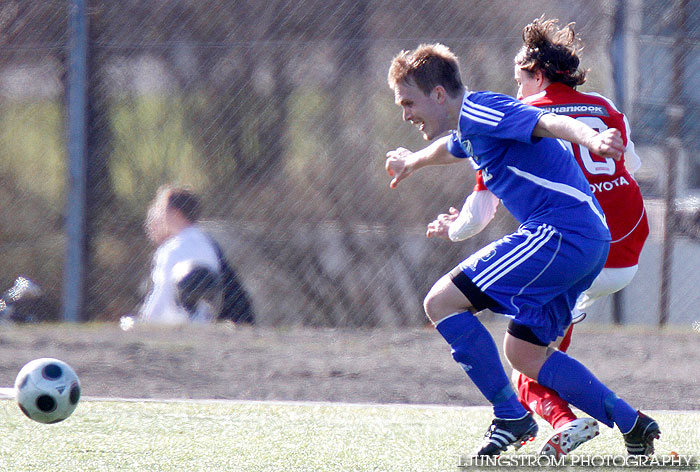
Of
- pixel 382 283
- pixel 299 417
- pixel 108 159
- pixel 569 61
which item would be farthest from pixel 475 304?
pixel 108 159

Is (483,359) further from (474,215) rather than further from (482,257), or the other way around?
(474,215)

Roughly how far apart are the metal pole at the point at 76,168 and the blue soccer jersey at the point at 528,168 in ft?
16.9

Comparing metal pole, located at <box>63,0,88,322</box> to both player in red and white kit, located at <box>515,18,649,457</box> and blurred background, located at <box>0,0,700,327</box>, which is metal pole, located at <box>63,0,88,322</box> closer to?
blurred background, located at <box>0,0,700,327</box>

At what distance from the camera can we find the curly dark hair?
3.80 meters

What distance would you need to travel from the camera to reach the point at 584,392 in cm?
341

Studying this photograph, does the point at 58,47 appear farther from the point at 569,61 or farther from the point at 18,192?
the point at 569,61

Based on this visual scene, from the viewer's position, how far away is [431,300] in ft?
11.3

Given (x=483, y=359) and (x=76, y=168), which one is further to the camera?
(x=76, y=168)

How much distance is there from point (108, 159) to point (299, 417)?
13.3 feet

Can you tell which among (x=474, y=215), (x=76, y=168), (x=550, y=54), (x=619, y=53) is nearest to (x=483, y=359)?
(x=474, y=215)

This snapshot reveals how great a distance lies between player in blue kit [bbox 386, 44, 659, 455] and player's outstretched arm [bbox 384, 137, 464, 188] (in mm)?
Result: 207

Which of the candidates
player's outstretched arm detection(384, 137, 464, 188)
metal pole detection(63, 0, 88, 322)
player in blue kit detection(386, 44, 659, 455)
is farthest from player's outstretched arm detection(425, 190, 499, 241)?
metal pole detection(63, 0, 88, 322)

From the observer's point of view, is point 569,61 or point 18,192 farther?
point 18,192

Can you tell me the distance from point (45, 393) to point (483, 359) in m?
1.51
